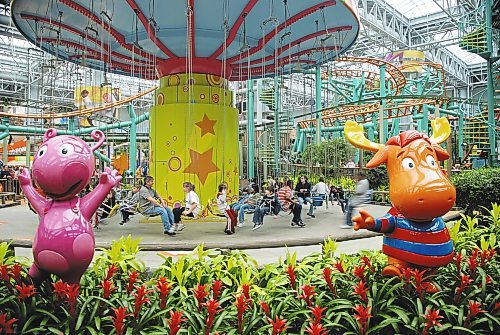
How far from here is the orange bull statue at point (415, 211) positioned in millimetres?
3967

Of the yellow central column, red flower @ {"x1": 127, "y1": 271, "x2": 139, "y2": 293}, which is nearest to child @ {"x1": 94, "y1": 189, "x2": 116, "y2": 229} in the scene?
the yellow central column

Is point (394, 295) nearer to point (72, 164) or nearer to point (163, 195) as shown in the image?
point (72, 164)

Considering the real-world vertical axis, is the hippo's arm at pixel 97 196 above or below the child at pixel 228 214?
above

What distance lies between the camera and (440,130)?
15.5 ft

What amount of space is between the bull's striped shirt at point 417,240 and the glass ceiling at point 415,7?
31334 millimetres

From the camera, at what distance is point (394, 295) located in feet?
11.9

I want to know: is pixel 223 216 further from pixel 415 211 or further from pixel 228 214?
pixel 415 211

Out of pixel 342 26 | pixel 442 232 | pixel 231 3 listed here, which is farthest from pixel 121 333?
pixel 342 26

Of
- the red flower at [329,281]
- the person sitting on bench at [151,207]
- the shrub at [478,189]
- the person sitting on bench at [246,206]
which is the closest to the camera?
the red flower at [329,281]

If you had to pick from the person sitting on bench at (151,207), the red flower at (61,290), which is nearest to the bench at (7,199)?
the person sitting on bench at (151,207)

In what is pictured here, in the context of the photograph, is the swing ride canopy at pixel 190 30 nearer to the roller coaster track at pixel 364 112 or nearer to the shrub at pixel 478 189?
the shrub at pixel 478 189

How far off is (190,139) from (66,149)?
6562 mm

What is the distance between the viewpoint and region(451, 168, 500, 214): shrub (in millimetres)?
8016

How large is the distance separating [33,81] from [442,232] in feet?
122
